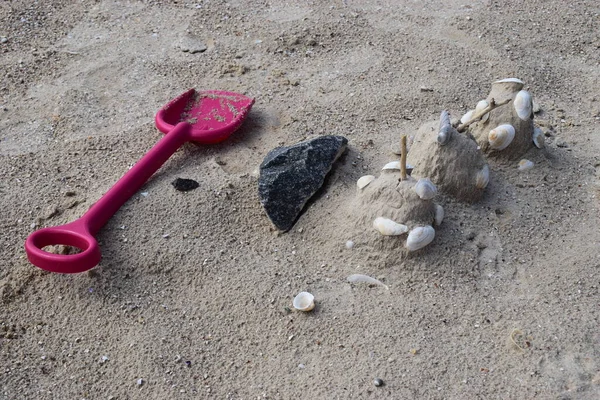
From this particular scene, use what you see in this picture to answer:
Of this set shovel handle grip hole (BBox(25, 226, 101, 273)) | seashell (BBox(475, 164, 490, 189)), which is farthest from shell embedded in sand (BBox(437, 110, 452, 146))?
shovel handle grip hole (BBox(25, 226, 101, 273))

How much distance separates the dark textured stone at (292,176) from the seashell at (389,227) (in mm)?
277

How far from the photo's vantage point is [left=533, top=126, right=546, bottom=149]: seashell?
214 centimetres

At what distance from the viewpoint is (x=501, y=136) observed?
2062 mm

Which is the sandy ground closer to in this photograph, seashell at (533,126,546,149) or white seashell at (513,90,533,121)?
seashell at (533,126,546,149)

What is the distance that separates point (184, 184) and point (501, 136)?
0.95 meters

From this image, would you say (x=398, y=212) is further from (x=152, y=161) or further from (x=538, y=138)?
(x=152, y=161)

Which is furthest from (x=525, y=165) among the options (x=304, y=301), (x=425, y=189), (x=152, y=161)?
(x=152, y=161)

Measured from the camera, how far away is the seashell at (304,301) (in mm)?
1777

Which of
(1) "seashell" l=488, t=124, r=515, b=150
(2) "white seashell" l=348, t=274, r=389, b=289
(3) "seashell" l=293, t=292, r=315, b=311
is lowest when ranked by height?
(3) "seashell" l=293, t=292, r=315, b=311

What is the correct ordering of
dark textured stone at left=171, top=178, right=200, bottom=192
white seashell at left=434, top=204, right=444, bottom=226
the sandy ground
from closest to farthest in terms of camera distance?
1. the sandy ground
2. white seashell at left=434, top=204, right=444, bottom=226
3. dark textured stone at left=171, top=178, right=200, bottom=192

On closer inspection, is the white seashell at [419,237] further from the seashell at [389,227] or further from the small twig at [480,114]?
the small twig at [480,114]

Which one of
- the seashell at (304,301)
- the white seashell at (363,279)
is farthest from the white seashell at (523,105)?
the seashell at (304,301)

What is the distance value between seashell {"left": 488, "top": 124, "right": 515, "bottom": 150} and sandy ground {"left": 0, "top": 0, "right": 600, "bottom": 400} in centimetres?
8

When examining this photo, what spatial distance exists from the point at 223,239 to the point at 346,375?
56cm
